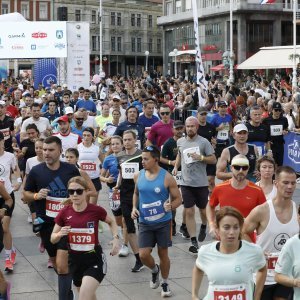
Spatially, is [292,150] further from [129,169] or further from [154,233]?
[154,233]

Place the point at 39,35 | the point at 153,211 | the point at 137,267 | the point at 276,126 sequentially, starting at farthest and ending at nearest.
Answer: the point at 39,35
the point at 276,126
the point at 137,267
the point at 153,211

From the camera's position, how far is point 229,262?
478 cm

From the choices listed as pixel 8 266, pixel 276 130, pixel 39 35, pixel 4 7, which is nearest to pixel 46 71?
Result: pixel 39 35

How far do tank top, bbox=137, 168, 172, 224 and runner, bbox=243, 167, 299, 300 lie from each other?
1.85 metres

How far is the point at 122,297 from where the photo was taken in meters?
7.57

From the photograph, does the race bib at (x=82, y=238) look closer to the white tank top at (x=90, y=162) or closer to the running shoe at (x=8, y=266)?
the running shoe at (x=8, y=266)

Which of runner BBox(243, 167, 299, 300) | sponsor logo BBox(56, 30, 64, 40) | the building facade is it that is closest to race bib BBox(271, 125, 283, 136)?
runner BBox(243, 167, 299, 300)

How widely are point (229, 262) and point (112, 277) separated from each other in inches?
147

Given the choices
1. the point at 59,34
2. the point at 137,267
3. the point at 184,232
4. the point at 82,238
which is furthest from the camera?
the point at 59,34

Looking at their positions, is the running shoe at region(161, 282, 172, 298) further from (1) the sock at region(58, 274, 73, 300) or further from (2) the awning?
(2) the awning

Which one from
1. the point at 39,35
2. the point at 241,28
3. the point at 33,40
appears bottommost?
the point at 33,40

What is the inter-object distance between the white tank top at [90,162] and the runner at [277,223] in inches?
204

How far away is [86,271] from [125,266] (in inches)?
98.9

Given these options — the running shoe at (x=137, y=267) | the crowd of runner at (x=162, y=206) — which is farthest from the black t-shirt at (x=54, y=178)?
the running shoe at (x=137, y=267)
